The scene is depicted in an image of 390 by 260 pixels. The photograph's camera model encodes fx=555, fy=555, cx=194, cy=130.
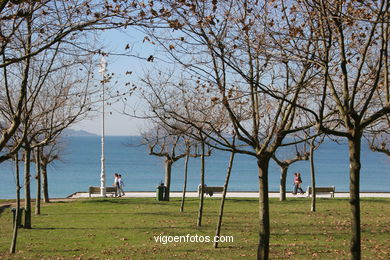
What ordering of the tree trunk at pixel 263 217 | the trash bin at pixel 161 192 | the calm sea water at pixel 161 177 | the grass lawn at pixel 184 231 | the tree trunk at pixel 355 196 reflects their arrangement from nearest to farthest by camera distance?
the tree trunk at pixel 355 196
the tree trunk at pixel 263 217
the grass lawn at pixel 184 231
the trash bin at pixel 161 192
the calm sea water at pixel 161 177

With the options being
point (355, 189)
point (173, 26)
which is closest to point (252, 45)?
point (173, 26)

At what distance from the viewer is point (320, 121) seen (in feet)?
26.1

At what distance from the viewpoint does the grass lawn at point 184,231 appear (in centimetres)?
1312

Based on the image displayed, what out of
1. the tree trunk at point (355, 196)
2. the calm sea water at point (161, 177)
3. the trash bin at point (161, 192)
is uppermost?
the tree trunk at point (355, 196)

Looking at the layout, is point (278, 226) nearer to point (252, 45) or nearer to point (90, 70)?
point (90, 70)

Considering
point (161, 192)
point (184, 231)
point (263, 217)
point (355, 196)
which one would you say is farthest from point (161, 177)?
point (355, 196)

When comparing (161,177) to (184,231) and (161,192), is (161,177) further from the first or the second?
(184,231)

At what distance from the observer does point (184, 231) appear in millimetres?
16453

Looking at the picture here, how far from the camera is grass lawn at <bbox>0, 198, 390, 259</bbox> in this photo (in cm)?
1312

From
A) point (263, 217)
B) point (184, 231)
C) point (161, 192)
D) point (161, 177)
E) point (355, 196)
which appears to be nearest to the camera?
point (355, 196)

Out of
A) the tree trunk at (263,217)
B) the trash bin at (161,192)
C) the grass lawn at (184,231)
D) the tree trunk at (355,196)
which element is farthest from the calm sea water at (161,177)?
the tree trunk at (355,196)

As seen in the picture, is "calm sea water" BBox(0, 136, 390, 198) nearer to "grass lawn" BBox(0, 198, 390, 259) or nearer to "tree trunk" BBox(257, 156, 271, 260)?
"grass lawn" BBox(0, 198, 390, 259)

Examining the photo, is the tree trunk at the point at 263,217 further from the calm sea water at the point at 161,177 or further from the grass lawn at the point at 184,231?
the calm sea water at the point at 161,177

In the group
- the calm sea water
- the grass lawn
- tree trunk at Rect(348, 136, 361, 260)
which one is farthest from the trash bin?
tree trunk at Rect(348, 136, 361, 260)
